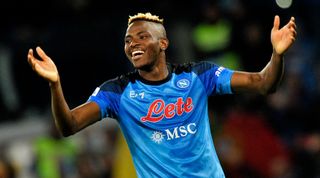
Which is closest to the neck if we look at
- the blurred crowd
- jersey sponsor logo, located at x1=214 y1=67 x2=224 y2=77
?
jersey sponsor logo, located at x1=214 y1=67 x2=224 y2=77

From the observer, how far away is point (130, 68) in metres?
13.2

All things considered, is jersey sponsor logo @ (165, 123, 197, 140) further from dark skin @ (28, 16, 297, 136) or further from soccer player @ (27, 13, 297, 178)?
dark skin @ (28, 16, 297, 136)

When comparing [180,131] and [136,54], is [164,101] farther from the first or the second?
[136,54]

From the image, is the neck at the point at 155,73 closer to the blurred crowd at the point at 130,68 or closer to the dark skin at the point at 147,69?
the dark skin at the point at 147,69

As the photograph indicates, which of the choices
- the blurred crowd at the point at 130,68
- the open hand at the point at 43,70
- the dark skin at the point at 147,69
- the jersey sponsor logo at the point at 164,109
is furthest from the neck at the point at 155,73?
the blurred crowd at the point at 130,68

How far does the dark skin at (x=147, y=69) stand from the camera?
21.1 feet

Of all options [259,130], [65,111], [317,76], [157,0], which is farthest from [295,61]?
[65,111]

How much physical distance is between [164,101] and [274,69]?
0.84 m

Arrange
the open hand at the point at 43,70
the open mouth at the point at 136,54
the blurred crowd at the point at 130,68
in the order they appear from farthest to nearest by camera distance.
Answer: the blurred crowd at the point at 130,68 < the open mouth at the point at 136,54 < the open hand at the point at 43,70

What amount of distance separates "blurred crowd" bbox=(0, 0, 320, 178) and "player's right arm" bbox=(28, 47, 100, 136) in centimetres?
396

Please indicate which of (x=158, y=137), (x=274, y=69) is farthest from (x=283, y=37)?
(x=158, y=137)

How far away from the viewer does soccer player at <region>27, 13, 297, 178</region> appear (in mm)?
6723

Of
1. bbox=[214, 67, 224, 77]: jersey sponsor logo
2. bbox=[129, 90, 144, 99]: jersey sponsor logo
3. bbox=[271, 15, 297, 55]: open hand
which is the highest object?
bbox=[271, 15, 297, 55]: open hand

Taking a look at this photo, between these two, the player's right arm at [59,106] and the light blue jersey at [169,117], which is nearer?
the player's right arm at [59,106]
